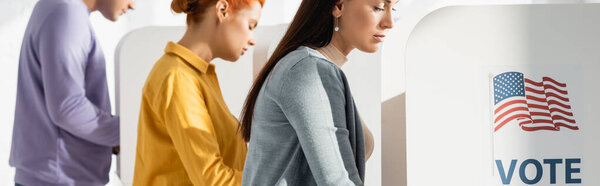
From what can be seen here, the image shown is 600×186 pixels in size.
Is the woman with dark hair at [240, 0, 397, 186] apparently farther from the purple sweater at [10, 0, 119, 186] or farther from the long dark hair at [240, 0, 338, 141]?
the purple sweater at [10, 0, 119, 186]

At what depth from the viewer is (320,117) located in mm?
1275

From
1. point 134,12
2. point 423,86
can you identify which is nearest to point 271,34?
point 423,86

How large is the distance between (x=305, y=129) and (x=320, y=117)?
3 cm

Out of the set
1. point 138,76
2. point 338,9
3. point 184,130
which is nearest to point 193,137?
point 184,130

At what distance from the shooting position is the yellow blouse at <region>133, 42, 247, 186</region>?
175 cm

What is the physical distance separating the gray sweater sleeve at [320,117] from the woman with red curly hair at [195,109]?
1.66ft

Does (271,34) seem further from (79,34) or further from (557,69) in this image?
(557,69)

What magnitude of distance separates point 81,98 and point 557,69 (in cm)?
142

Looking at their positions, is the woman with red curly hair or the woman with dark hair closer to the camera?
the woman with dark hair

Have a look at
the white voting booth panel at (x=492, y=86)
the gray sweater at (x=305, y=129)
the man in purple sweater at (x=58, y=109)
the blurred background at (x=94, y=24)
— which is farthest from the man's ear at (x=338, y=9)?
the blurred background at (x=94, y=24)

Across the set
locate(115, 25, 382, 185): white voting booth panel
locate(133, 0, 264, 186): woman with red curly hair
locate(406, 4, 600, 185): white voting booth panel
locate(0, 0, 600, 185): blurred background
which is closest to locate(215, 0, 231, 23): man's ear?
locate(133, 0, 264, 186): woman with red curly hair

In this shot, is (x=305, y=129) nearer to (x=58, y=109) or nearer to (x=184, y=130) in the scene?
(x=184, y=130)

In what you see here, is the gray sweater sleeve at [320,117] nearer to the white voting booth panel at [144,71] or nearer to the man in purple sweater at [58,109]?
the white voting booth panel at [144,71]

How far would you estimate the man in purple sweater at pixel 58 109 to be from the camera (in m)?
2.26
